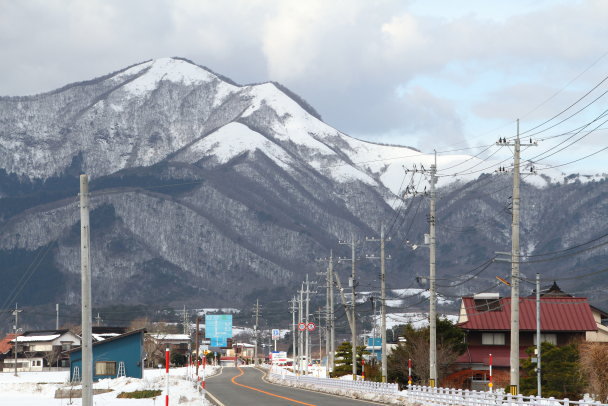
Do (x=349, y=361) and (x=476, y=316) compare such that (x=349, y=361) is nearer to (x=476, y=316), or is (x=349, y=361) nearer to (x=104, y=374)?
(x=476, y=316)

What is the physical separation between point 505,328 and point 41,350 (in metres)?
99.7

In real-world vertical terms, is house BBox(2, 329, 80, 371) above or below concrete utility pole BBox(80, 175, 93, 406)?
below

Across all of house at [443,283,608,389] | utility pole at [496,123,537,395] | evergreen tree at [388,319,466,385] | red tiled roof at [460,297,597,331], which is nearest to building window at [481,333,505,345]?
house at [443,283,608,389]

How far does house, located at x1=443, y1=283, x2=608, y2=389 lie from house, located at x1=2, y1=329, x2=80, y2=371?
9113 centimetres

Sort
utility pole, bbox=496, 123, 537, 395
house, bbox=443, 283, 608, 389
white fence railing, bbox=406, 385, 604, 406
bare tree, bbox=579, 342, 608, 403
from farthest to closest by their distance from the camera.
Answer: house, bbox=443, 283, 608, 389 → bare tree, bbox=579, 342, 608, 403 → utility pole, bbox=496, 123, 537, 395 → white fence railing, bbox=406, 385, 604, 406

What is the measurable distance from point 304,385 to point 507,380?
59.8ft

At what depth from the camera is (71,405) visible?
6769 centimetres

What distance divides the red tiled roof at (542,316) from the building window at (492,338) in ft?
3.13

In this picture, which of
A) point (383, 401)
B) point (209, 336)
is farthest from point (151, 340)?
point (383, 401)

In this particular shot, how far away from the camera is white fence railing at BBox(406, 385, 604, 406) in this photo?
3931 cm

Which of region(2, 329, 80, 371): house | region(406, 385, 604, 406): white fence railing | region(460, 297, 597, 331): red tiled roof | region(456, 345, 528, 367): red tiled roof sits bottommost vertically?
region(2, 329, 80, 371): house

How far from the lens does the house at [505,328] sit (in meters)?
98.5

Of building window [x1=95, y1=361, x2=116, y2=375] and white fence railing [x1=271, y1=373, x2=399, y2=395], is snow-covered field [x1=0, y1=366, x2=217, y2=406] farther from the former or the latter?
white fence railing [x1=271, y1=373, x2=399, y2=395]

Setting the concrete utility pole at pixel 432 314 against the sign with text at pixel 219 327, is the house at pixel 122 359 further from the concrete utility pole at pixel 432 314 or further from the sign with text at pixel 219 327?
the concrete utility pole at pixel 432 314
